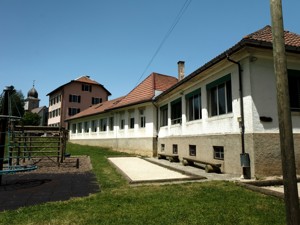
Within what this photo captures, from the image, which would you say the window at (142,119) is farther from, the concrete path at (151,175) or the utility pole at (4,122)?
the utility pole at (4,122)

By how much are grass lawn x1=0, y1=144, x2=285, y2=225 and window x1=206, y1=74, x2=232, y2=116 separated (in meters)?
4.45

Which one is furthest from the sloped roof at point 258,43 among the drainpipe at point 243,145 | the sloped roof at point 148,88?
the sloped roof at point 148,88

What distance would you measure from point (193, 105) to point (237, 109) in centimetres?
429

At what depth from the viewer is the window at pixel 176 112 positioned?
1530 centimetres

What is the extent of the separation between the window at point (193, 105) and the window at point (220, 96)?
3.58 feet

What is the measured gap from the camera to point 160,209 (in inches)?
193

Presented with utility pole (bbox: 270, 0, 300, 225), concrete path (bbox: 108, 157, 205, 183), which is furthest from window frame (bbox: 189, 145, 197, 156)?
utility pole (bbox: 270, 0, 300, 225)

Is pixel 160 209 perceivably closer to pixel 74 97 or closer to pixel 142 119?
pixel 142 119

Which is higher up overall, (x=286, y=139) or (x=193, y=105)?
(x=193, y=105)

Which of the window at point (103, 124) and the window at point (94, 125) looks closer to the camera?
the window at point (103, 124)

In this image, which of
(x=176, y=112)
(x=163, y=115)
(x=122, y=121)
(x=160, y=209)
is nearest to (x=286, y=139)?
(x=160, y=209)

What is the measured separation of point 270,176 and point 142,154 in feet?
42.2

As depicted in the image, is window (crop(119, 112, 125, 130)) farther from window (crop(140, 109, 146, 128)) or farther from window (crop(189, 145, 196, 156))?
window (crop(189, 145, 196, 156))

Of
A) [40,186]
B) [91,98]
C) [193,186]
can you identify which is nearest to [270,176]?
[193,186]
